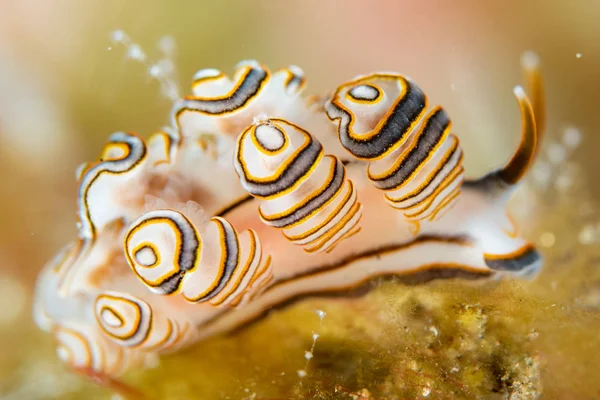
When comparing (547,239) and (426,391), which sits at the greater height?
(547,239)

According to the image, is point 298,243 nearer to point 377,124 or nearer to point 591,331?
point 377,124

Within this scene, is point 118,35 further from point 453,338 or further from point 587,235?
point 587,235

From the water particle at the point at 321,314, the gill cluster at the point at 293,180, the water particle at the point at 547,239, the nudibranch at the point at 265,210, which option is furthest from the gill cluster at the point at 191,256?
the water particle at the point at 547,239

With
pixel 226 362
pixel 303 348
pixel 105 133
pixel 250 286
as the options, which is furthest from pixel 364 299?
pixel 105 133

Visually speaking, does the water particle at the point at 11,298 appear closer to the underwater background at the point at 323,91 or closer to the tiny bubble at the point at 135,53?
the underwater background at the point at 323,91

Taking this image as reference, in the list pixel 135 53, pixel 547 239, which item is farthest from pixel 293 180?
pixel 135 53

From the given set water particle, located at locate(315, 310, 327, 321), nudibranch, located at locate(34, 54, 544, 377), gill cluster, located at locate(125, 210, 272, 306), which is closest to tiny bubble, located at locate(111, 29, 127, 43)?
nudibranch, located at locate(34, 54, 544, 377)

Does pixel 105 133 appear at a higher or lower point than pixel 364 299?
higher
